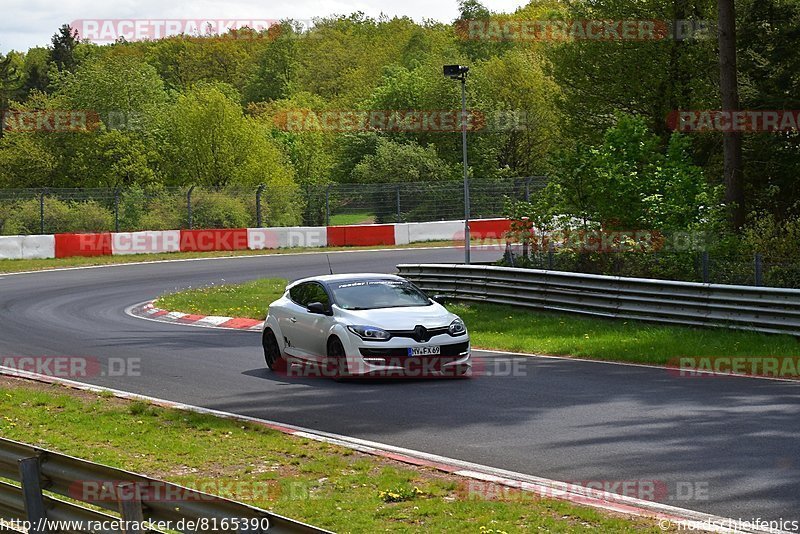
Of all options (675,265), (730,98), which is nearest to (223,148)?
(730,98)

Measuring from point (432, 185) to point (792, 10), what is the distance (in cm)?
2166

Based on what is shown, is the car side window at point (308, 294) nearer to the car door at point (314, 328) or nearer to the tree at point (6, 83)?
the car door at point (314, 328)

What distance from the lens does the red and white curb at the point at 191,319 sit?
24.4 metres

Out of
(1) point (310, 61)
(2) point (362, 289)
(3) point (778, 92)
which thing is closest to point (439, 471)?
(2) point (362, 289)

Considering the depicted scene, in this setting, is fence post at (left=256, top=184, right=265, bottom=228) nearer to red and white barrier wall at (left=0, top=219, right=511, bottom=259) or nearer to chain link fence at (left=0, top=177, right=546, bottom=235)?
chain link fence at (left=0, top=177, right=546, bottom=235)

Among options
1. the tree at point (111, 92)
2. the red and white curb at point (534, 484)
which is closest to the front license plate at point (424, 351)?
the red and white curb at point (534, 484)

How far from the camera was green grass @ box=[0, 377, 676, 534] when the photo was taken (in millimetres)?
7949

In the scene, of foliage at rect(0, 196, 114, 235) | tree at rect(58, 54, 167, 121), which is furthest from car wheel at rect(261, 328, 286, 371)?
tree at rect(58, 54, 167, 121)

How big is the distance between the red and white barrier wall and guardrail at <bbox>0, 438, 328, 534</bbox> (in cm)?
3652

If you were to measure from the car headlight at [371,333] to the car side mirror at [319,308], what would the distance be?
0.77 meters

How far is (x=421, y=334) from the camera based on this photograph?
15.2 m

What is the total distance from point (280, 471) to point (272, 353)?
7129mm

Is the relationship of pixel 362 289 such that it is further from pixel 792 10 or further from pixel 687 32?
pixel 687 32

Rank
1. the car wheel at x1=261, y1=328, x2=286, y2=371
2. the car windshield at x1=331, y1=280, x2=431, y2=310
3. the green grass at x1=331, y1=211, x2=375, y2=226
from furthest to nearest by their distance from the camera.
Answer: the green grass at x1=331, y1=211, x2=375, y2=226, the car wheel at x1=261, y1=328, x2=286, y2=371, the car windshield at x1=331, y1=280, x2=431, y2=310
